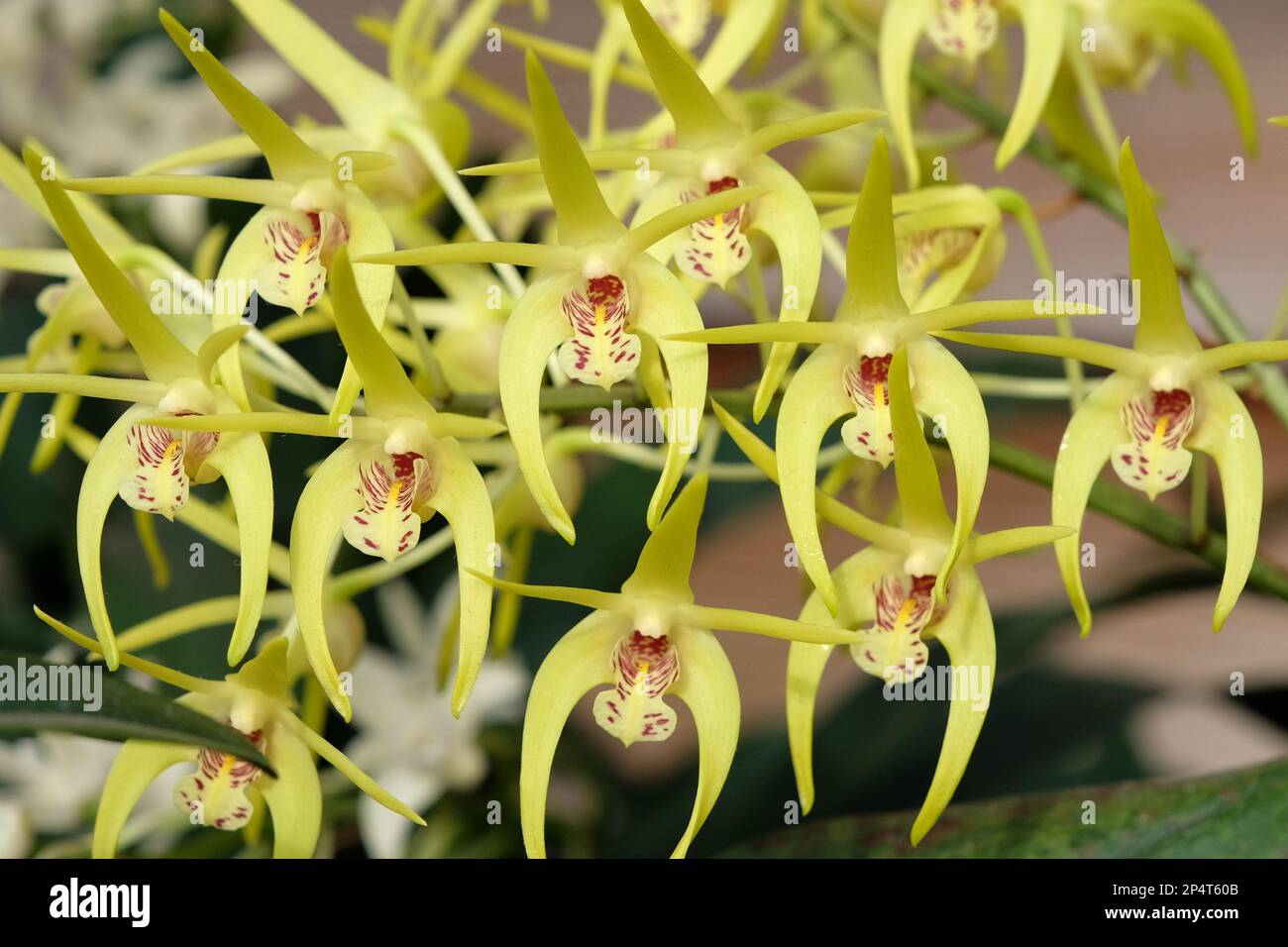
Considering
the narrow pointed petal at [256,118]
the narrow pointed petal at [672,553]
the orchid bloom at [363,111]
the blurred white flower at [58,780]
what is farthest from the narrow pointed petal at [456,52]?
the blurred white flower at [58,780]

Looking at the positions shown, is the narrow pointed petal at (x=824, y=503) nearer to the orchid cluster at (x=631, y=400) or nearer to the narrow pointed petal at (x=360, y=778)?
the orchid cluster at (x=631, y=400)

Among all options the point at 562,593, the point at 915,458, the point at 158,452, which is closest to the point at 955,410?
the point at 915,458

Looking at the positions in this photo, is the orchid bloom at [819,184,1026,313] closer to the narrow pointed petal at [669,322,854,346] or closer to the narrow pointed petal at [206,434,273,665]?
the narrow pointed petal at [669,322,854,346]

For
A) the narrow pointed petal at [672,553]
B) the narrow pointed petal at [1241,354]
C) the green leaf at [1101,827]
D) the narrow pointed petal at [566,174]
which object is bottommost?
the green leaf at [1101,827]

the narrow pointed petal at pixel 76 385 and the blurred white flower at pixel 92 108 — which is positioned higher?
the blurred white flower at pixel 92 108

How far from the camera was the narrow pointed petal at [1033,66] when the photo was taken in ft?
1.28

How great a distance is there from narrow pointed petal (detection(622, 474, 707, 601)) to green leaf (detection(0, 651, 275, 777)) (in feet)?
A: 0.40

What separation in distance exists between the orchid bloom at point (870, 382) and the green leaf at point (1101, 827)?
141mm

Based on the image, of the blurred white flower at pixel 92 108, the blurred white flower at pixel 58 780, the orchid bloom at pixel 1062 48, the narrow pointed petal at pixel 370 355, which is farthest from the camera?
the blurred white flower at pixel 92 108

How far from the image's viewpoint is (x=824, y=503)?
13.3 inches

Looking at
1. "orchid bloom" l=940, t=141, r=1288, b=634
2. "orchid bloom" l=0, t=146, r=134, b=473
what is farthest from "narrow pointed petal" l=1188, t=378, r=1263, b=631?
"orchid bloom" l=0, t=146, r=134, b=473

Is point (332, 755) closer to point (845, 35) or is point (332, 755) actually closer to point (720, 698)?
point (720, 698)

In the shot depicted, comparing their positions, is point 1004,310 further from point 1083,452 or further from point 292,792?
point 292,792
